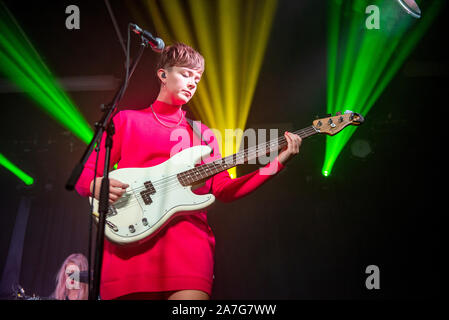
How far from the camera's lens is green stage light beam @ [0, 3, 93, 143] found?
4281mm

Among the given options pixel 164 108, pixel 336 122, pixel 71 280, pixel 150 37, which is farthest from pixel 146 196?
pixel 71 280

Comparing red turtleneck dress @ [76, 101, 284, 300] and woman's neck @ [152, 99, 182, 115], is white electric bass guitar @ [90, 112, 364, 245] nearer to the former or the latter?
red turtleneck dress @ [76, 101, 284, 300]

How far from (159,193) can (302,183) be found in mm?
3840

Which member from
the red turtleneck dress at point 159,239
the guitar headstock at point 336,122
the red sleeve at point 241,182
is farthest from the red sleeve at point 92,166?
the guitar headstock at point 336,122

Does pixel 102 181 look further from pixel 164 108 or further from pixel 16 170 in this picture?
pixel 16 170

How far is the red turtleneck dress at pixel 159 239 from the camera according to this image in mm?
1866

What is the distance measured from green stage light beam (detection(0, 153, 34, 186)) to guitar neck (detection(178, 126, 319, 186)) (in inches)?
184

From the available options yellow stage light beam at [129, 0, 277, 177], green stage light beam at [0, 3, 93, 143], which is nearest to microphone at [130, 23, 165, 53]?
yellow stage light beam at [129, 0, 277, 177]

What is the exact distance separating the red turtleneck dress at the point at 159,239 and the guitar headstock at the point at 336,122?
0.56 m

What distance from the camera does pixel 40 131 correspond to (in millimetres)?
5754

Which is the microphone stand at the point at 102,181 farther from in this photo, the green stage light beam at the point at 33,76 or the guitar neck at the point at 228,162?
the green stage light beam at the point at 33,76

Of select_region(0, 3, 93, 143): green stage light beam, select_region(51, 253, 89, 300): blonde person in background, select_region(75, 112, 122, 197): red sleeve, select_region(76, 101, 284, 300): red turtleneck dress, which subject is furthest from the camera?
select_region(51, 253, 89, 300): blonde person in background
